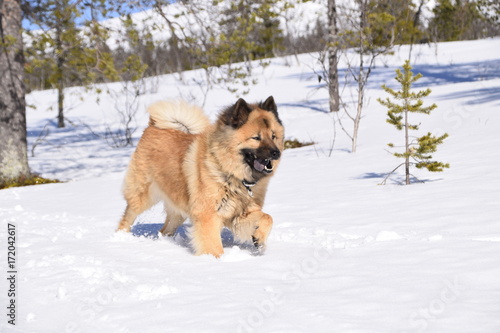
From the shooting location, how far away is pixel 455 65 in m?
21.5

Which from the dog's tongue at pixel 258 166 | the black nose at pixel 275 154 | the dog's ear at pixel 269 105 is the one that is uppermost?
the dog's ear at pixel 269 105

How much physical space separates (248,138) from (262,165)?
252mm

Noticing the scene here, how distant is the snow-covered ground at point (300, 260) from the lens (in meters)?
2.47

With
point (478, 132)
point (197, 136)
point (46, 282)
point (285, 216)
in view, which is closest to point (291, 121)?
point (478, 132)

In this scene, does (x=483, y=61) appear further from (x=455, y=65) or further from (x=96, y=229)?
(x=96, y=229)

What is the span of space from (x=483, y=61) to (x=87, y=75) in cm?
1799

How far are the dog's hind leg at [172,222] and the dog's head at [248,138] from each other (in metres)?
1.32

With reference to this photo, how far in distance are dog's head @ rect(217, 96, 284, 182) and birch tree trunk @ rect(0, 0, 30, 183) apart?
6.73m

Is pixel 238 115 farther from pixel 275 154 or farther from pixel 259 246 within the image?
pixel 259 246

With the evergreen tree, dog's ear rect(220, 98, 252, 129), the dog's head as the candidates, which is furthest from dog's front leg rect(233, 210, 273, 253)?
the evergreen tree

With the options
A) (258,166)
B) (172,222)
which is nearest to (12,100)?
(172,222)

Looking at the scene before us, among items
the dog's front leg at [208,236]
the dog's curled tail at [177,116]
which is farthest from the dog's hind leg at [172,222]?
the dog's front leg at [208,236]

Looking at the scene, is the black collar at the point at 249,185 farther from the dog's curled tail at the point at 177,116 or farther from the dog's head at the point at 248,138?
the dog's curled tail at the point at 177,116

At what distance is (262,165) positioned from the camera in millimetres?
4031
